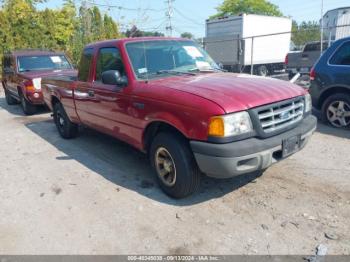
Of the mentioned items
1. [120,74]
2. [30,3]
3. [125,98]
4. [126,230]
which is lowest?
[126,230]

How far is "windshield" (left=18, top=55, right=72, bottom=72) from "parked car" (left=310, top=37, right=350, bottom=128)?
7.33 m

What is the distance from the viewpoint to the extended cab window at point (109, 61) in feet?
14.6

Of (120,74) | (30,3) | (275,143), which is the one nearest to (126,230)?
(275,143)

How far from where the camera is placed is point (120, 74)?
14.3 ft

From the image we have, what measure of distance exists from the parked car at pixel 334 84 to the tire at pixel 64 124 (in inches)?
195

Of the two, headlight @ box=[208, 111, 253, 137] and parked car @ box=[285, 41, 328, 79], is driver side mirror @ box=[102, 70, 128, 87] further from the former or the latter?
parked car @ box=[285, 41, 328, 79]

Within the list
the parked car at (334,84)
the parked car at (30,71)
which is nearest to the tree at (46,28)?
the parked car at (30,71)

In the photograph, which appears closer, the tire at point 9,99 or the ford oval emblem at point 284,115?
the ford oval emblem at point 284,115

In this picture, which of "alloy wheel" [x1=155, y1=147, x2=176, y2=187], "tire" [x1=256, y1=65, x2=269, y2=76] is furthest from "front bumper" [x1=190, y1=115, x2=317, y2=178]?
"tire" [x1=256, y1=65, x2=269, y2=76]

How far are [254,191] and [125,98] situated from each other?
78.6 inches

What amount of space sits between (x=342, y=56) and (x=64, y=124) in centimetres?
562

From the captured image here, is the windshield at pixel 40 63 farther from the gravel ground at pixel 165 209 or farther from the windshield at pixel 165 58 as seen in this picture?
the windshield at pixel 165 58

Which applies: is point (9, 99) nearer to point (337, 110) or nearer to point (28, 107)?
point (28, 107)

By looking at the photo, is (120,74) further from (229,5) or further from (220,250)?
(229,5)
